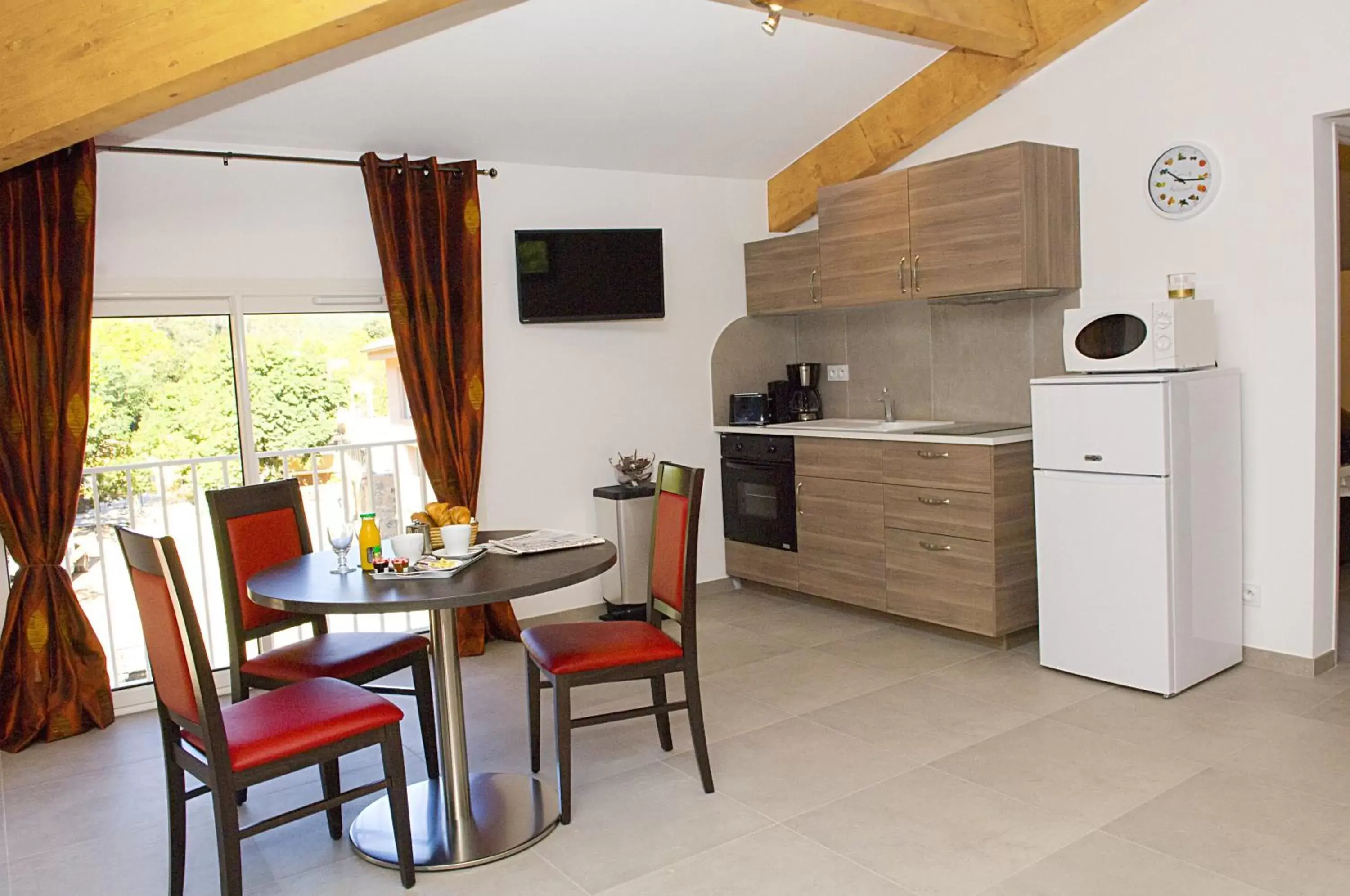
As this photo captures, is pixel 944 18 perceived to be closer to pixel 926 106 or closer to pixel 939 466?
pixel 926 106

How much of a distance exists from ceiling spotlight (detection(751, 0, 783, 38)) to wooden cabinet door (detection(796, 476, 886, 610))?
7.00 ft

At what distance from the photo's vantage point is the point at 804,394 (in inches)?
227

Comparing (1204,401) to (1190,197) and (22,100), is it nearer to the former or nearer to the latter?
(1190,197)

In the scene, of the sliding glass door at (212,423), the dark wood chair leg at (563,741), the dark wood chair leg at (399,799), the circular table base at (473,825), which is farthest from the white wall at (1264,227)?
the sliding glass door at (212,423)

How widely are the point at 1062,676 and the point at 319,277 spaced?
139 inches

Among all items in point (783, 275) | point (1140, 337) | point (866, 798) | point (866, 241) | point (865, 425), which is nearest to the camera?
point (866, 798)

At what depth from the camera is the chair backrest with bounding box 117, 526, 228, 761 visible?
7.72 ft

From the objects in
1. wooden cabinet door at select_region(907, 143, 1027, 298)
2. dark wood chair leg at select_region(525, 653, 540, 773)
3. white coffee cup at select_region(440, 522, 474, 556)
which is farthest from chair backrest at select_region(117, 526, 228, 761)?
wooden cabinet door at select_region(907, 143, 1027, 298)

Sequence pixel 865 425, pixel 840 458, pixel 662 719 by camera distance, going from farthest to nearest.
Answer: pixel 865 425
pixel 840 458
pixel 662 719

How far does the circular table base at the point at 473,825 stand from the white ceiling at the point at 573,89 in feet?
8.66

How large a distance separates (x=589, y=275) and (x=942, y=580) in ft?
7.31

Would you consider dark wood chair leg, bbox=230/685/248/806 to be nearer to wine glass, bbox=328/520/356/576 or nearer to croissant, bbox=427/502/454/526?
wine glass, bbox=328/520/356/576

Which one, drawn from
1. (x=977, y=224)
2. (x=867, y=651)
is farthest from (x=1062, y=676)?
(x=977, y=224)

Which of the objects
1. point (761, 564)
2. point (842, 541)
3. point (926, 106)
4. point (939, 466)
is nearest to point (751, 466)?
point (761, 564)
